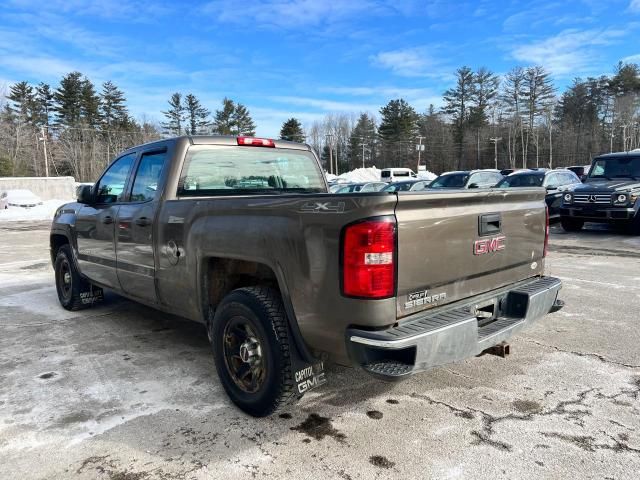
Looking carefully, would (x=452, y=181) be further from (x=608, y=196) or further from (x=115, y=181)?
(x=115, y=181)

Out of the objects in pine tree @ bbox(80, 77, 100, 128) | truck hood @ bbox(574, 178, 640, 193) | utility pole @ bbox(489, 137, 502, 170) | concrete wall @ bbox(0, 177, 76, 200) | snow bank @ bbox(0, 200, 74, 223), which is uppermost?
pine tree @ bbox(80, 77, 100, 128)

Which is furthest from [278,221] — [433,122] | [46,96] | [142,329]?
[433,122]

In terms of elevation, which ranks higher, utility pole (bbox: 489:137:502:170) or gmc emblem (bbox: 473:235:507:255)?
utility pole (bbox: 489:137:502:170)

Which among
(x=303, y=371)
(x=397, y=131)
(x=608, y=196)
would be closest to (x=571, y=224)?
(x=608, y=196)

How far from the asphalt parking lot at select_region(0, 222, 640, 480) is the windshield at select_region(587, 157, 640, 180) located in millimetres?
9278

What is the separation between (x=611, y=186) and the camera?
12.0 m

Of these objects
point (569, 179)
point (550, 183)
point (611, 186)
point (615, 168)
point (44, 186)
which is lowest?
point (611, 186)

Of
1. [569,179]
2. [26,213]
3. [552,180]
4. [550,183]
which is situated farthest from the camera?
[26,213]

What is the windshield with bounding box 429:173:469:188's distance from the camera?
54.4ft

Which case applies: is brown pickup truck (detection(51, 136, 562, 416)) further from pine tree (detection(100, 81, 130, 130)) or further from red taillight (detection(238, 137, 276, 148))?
pine tree (detection(100, 81, 130, 130))

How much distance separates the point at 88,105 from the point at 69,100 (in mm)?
2594

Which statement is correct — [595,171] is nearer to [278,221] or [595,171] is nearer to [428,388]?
[428,388]

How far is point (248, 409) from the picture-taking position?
10.3 ft

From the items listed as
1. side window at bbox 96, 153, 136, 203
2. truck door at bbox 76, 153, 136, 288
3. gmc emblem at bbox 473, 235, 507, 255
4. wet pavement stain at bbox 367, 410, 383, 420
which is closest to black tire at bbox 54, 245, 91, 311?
truck door at bbox 76, 153, 136, 288
